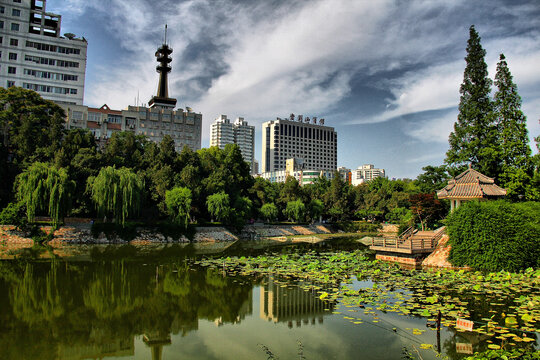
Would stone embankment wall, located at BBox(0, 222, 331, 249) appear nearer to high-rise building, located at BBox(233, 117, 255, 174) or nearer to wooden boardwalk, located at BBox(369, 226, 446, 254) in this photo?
wooden boardwalk, located at BBox(369, 226, 446, 254)

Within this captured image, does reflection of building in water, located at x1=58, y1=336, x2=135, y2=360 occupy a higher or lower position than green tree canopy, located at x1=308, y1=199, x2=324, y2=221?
lower

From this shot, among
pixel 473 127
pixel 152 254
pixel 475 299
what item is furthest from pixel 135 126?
pixel 475 299

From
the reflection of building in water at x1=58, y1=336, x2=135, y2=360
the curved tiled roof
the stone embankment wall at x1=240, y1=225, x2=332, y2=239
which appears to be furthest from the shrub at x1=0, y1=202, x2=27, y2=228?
the curved tiled roof

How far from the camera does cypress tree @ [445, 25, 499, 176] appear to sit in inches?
1107

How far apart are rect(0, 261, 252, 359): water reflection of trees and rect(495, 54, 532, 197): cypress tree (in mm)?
21370

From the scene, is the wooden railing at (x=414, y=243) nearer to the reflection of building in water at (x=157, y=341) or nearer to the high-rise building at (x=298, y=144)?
the reflection of building in water at (x=157, y=341)

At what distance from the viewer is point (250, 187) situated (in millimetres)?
48812

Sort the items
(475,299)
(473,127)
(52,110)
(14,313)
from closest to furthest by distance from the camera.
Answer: (14,313)
(475,299)
(473,127)
(52,110)

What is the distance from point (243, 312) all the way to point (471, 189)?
57.0ft

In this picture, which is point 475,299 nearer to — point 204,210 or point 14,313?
point 14,313

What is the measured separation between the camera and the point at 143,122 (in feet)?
225

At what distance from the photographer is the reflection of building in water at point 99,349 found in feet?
24.1

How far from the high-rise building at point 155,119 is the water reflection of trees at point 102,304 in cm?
4419

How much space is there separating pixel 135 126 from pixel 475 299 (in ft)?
209
